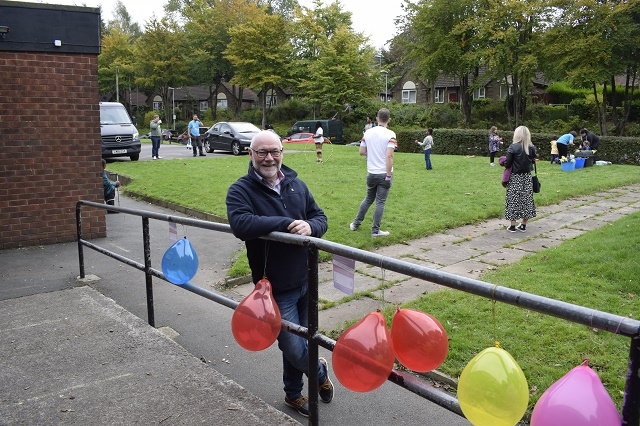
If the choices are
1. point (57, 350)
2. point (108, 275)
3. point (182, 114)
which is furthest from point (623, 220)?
point (182, 114)

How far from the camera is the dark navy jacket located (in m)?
3.29

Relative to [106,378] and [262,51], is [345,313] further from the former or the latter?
[262,51]

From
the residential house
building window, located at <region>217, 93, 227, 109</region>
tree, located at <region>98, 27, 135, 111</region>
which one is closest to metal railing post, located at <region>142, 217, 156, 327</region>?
the residential house

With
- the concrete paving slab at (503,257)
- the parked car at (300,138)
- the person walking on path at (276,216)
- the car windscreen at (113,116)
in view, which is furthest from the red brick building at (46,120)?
the parked car at (300,138)

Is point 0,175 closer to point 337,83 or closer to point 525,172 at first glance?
point 525,172

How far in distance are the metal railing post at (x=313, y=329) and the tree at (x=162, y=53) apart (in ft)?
187

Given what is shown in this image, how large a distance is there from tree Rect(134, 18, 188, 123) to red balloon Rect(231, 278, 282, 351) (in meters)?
56.7

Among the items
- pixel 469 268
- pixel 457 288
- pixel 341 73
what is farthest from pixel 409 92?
pixel 457 288

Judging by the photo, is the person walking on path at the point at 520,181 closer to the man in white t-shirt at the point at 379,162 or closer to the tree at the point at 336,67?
the man in white t-shirt at the point at 379,162

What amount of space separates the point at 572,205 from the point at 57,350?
425 inches

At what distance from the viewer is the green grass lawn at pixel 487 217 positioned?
4312 millimetres

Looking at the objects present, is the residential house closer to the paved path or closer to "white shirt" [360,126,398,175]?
"white shirt" [360,126,398,175]

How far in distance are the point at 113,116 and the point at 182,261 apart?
18.2 metres

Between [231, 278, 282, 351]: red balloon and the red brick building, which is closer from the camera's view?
[231, 278, 282, 351]: red balloon
